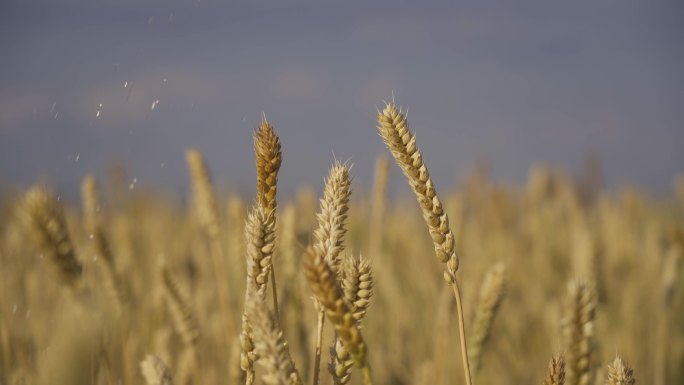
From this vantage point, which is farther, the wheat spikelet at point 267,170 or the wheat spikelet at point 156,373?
the wheat spikelet at point 267,170

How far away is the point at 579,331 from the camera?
1.04m

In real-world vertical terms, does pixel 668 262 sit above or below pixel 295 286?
above

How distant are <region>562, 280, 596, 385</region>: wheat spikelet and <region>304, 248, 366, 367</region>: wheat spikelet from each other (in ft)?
1.37

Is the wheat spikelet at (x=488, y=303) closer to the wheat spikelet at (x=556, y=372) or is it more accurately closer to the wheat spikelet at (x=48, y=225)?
the wheat spikelet at (x=556, y=372)

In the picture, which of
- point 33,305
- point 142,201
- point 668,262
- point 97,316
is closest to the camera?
point 97,316

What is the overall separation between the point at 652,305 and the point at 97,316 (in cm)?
287

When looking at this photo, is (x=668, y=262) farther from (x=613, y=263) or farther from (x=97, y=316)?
(x=97, y=316)

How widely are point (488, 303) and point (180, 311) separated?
0.63 meters

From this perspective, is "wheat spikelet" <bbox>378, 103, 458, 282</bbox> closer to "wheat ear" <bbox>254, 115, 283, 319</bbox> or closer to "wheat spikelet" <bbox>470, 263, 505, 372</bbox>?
"wheat ear" <bbox>254, 115, 283, 319</bbox>

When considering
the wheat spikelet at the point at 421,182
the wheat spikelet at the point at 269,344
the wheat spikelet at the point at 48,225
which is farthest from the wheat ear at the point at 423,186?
the wheat spikelet at the point at 48,225

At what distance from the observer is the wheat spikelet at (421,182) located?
2.70 ft

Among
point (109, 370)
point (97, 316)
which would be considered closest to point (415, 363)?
point (109, 370)

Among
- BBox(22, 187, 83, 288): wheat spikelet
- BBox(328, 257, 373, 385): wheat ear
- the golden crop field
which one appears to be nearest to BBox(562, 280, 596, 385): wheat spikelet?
the golden crop field

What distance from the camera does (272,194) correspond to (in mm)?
819
